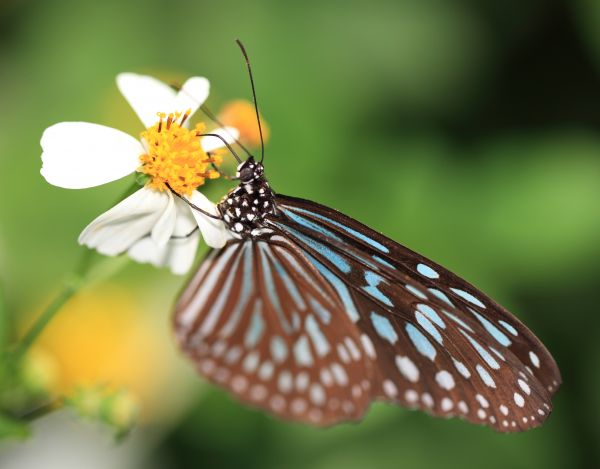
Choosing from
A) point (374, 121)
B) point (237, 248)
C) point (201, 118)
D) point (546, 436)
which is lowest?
point (237, 248)

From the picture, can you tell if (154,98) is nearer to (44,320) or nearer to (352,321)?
(44,320)

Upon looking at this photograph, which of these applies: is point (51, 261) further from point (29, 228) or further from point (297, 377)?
point (297, 377)

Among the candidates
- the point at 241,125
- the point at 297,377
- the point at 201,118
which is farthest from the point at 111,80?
the point at 297,377

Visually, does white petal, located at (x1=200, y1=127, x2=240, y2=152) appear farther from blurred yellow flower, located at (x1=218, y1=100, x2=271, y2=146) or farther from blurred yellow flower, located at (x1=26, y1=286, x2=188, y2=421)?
blurred yellow flower, located at (x1=26, y1=286, x2=188, y2=421)

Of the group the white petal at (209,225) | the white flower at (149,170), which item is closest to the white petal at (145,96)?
the white flower at (149,170)

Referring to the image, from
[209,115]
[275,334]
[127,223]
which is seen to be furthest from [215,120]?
[275,334]

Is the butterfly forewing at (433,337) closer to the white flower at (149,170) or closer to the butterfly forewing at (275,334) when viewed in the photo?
the butterfly forewing at (275,334)
